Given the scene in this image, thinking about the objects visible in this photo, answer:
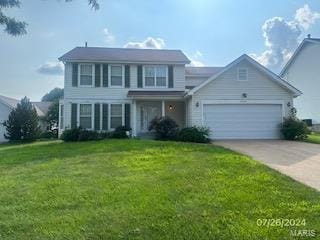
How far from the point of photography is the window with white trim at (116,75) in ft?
80.3

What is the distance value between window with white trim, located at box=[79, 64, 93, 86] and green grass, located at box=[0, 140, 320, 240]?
1334 centimetres

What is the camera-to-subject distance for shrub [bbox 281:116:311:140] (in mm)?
20844

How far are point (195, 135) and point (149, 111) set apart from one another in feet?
21.2

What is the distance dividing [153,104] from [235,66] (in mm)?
6426

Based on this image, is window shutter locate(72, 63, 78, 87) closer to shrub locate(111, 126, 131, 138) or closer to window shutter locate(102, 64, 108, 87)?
window shutter locate(102, 64, 108, 87)

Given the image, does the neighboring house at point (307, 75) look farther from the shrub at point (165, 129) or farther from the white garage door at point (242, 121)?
the shrub at point (165, 129)

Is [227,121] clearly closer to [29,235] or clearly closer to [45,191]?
[45,191]

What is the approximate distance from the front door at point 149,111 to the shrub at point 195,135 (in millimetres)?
5103

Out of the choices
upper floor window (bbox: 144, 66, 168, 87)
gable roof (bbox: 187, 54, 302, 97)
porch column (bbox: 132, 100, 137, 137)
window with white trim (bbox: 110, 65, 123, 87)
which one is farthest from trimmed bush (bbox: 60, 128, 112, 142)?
gable roof (bbox: 187, 54, 302, 97)

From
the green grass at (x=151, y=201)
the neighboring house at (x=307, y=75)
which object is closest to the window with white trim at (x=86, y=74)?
the green grass at (x=151, y=201)

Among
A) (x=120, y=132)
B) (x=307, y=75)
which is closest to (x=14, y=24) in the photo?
(x=120, y=132)

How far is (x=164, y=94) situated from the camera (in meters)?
23.4

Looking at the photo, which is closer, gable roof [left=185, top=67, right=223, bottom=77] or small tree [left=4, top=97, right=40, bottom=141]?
small tree [left=4, top=97, right=40, bottom=141]

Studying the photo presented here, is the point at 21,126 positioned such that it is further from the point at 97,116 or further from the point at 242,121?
the point at 242,121
